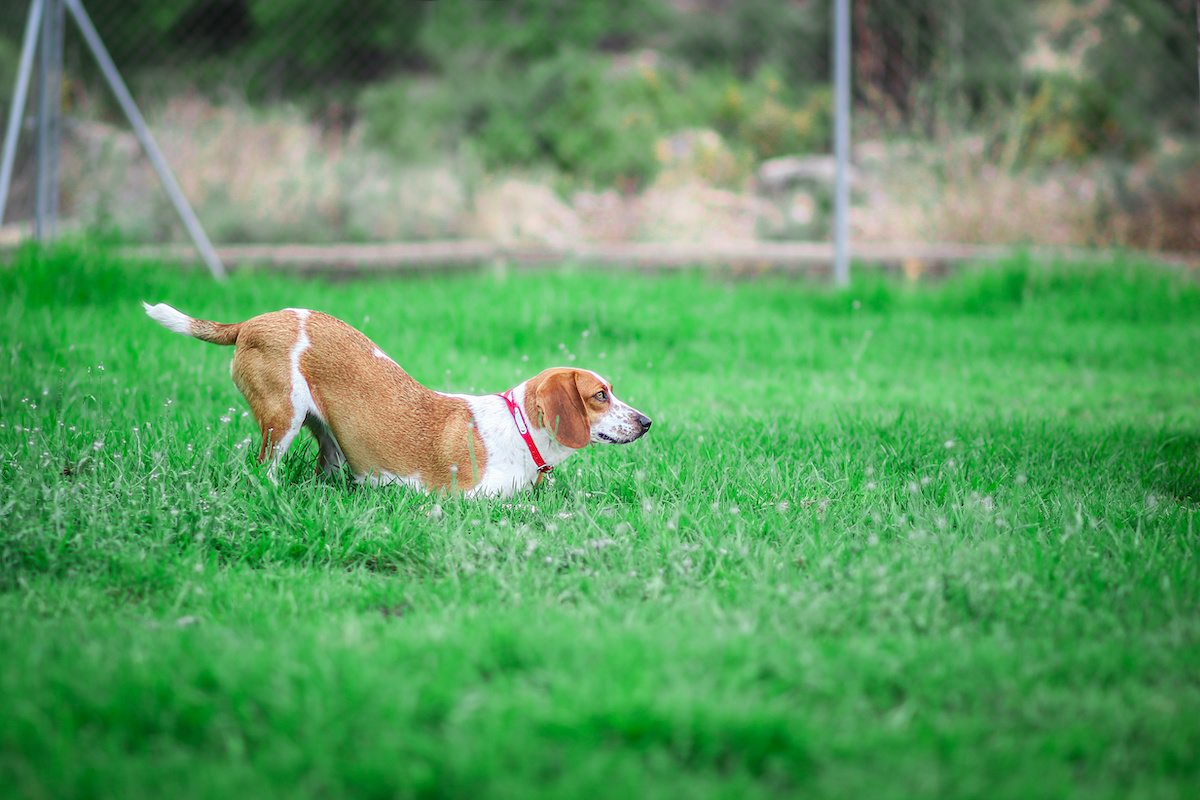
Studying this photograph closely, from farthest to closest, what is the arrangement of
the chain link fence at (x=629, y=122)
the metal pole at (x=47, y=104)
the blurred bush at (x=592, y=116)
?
1. the blurred bush at (x=592, y=116)
2. the chain link fence at (x=629, y=122)
3. the metal pole at (x=47, y=104)

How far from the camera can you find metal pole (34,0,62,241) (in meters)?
6.54

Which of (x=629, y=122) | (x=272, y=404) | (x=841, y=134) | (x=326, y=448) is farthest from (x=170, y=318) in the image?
(x=629, y=122)

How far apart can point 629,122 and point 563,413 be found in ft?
29.7

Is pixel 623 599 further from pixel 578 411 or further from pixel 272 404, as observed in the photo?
pixel 272 404

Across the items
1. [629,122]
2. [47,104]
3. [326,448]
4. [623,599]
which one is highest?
[629,122]

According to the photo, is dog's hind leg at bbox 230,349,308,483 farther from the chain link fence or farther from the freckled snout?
the chain link fence

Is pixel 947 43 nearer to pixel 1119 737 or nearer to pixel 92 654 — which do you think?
pixel 1119 737

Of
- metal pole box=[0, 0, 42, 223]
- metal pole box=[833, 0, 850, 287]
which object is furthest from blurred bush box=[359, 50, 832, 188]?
metal pole box=[0, 0, 42, 223]

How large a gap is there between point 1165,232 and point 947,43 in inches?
147

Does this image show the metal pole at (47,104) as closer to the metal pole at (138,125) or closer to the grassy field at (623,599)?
the metal pole at (138,125)

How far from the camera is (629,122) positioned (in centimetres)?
1158

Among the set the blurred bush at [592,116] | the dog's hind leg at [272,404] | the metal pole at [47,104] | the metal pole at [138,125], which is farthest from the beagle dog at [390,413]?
the blurred bush at [592,116]

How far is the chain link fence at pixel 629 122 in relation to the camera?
9.21 meters

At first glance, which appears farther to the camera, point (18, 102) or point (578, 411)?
point (18, 102)
